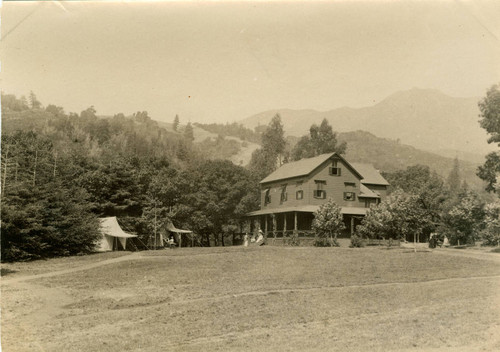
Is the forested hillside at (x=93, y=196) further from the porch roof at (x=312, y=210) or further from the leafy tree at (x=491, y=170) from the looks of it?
the leafy tree at (x=491, y=170)

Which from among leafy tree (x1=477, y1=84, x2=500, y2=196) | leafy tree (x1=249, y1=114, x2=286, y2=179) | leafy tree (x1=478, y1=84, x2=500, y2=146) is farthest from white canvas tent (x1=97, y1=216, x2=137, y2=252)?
leafy tree (x1=249, y1=114, x2=286, y2=179)

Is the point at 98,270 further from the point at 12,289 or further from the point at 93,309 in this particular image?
the point at 93,309

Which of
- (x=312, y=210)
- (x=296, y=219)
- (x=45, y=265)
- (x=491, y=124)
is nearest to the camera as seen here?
(x=45, y=265)

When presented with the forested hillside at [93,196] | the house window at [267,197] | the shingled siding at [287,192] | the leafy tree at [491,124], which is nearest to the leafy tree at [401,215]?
the leafy tree at [491,124]

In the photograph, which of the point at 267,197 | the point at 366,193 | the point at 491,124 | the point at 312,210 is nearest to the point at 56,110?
the point at 267,197

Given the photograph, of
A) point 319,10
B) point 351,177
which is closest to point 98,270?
point 319,10

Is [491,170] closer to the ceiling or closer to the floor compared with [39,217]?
closer to the ceiling

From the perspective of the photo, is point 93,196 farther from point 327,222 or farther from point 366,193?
point 366,193
